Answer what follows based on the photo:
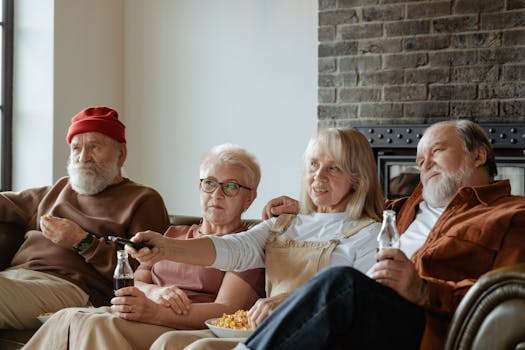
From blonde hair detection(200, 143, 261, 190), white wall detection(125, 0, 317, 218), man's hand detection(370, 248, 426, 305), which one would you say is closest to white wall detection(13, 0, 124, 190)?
white wall detection(125, 0, 317, 218)

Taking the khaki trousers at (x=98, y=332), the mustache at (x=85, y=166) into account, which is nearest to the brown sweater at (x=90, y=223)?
the mustache at (x=85, y=166)

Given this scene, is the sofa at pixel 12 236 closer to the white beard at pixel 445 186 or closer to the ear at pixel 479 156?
the white beard at pixel 445 186

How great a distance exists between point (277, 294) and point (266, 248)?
8.1 inches

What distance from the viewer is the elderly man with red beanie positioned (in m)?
3.30

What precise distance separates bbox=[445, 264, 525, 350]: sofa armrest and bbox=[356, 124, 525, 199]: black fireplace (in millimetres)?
2754

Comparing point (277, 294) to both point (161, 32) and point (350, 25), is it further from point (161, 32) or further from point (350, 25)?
point (161, 32)

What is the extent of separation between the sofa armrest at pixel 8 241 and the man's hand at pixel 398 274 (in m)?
2.04

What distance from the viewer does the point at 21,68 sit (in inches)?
227

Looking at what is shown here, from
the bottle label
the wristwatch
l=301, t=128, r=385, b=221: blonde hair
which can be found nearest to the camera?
the bottle label

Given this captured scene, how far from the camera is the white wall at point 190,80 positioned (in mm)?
5605

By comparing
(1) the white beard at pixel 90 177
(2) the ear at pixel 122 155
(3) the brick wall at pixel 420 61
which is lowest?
(1) the white beard at pixel 90 177

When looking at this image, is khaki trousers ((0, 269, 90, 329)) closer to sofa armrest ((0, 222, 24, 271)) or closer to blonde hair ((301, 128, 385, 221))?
sofa armrest ((0, 222, 24, 271))

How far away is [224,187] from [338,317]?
1.09 metres

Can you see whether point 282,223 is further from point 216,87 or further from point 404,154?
point 216,87
